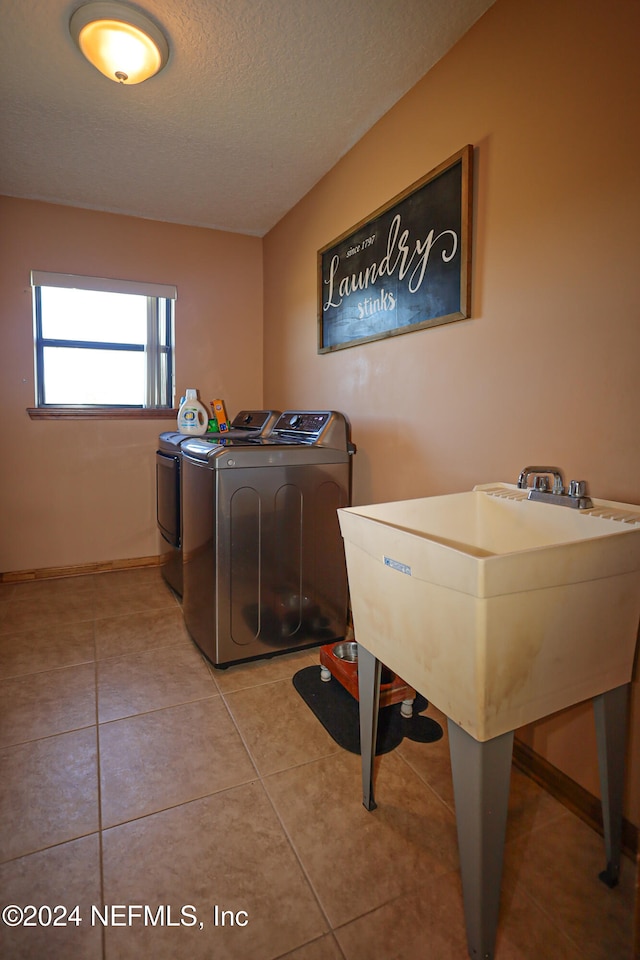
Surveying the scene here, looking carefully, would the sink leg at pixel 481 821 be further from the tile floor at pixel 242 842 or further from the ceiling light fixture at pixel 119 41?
the ceiling light fixture at pixel 119 41

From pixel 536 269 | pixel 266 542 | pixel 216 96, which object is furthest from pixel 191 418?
pixel 536 269

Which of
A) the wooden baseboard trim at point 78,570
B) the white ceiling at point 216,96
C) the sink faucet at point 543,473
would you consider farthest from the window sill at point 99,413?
the sink faucet at point 543,473

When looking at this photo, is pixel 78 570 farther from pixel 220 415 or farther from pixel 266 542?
pixel 266 542

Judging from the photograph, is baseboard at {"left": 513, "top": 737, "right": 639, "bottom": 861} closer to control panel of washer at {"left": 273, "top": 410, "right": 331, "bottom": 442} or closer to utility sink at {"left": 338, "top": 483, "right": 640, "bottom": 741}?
utility sink at {"left": 338, "top": 483, "right": 640, "bottom": 741}

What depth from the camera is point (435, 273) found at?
1811 mm

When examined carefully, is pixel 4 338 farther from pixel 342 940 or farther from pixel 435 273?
pixel 342 940

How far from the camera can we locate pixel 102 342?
3.25 meters

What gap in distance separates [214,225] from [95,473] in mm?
1866

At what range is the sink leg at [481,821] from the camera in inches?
35.9

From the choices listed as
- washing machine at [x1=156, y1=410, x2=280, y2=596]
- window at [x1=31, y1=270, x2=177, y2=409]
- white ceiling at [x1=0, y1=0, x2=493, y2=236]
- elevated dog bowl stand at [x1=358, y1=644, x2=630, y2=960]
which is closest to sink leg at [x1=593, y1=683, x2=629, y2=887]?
elevated dog bowl stand at [x1=358, y1=644, x2=630, y2=960]

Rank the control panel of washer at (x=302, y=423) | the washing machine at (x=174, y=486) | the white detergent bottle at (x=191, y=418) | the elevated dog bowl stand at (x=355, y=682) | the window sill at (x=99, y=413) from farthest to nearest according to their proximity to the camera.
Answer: the window sill at (x=99, y=413) < the white detergent bottle at (x=191, y=418) < the washing machine at (x=174, y=486) < the control panel of washer at (x=302, y=423) < the elevated dog bowl stand at (x=355, y=682)

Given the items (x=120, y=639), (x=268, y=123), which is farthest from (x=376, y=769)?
(x=268, y=123)

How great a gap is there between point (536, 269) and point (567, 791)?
1505 mm

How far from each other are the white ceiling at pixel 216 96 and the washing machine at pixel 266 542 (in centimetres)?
130
